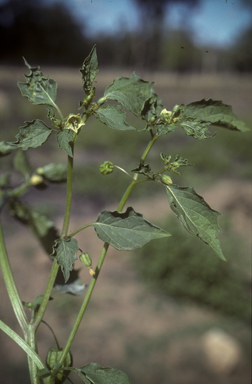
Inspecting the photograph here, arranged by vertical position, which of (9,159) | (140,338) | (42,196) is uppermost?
(9,159)

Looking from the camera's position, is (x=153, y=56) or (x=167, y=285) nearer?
(x=167, y=285)

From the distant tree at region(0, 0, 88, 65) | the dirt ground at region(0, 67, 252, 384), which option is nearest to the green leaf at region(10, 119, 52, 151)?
the dirt ground at region(0, 67, 252, 384)

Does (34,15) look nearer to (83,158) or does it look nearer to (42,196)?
(83,158)

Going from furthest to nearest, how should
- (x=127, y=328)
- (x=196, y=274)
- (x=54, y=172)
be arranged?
(x=196, y=274) → (x=127, y=328) → (x=54, y=172)

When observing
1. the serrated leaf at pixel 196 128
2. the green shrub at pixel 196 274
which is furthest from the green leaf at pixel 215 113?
the green shrub at pixel 196 274

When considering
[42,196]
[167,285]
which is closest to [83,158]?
[42,196]

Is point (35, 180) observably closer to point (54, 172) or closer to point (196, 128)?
point (54, 172)

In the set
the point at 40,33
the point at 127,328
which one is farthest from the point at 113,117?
the point at 40,33
